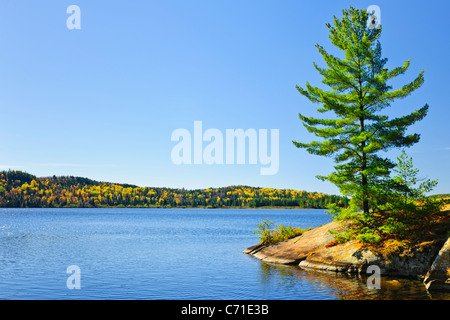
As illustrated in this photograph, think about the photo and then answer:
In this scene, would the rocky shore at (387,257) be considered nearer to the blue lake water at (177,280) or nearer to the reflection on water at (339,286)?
the reflection on water at (339,286)

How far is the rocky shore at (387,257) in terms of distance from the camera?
76.4 ft

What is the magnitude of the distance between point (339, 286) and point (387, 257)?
598 centimetres

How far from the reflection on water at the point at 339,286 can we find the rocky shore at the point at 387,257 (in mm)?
902

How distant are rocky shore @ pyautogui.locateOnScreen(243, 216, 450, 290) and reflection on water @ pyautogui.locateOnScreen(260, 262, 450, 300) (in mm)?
902

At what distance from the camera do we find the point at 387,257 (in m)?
26.7

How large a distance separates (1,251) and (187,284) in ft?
98.2

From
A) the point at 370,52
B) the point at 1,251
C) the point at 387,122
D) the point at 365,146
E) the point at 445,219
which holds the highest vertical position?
the point at 370,52

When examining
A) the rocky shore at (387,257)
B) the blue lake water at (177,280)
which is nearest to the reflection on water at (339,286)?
the blue lake water at (177,280)

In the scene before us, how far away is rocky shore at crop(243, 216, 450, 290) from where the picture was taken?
23.3m

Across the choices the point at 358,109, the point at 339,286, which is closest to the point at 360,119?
the point at 358,109

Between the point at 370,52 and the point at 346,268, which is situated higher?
the point at 370,52
